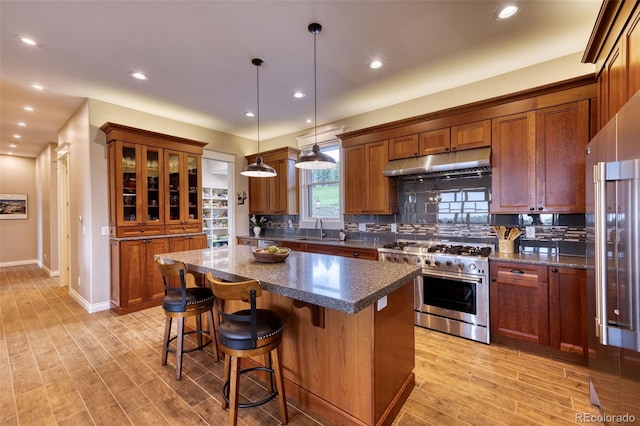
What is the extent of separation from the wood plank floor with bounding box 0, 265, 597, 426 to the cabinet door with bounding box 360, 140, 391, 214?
1704mm

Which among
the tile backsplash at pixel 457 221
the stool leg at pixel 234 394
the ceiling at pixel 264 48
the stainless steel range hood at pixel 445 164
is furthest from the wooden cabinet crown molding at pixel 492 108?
the stool leg at pixel 234 394

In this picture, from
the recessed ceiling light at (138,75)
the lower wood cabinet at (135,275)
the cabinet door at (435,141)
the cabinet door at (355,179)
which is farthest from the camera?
the cabinet door at (355,179)

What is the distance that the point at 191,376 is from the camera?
2.34 metres

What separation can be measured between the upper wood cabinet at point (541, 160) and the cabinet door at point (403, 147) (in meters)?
0.89

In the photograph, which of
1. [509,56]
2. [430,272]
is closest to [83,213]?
[430,272]

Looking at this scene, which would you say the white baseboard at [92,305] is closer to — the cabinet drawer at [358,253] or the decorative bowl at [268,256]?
the decorative bowl at [268,256]

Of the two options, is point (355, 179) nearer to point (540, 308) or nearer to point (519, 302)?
point (519, 302)

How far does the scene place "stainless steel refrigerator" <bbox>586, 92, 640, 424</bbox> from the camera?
3.97 feet

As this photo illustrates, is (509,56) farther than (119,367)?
Yes

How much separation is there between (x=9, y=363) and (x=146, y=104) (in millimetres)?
3489

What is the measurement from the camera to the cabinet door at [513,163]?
112 inches

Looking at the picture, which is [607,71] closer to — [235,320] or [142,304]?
[235,320]

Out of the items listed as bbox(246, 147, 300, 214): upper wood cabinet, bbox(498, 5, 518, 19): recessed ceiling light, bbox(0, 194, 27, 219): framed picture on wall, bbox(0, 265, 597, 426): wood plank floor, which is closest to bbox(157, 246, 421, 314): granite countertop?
bbox(0, 265, 597, 426): wood plank floor

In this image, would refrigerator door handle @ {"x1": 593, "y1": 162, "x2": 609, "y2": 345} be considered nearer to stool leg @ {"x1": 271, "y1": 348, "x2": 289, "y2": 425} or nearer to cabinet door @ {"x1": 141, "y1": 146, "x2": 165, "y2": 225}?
stool leg @ {"x1": 271, "y1": 348, "x2": 289, "y2": 425}
